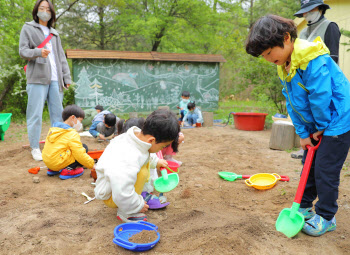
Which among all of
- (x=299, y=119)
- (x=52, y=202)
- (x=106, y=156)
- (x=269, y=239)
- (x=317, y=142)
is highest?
(x=299, y=119)

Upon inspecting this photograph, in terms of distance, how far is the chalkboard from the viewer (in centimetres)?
903

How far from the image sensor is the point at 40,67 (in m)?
3.82

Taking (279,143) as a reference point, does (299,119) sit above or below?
above

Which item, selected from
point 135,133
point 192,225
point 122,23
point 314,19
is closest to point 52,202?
point 135,133

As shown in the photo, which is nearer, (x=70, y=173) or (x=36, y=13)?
(x=70, y=173)

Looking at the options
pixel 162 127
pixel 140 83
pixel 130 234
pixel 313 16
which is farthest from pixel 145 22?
pixel 130 234

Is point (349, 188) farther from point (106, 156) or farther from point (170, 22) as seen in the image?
point (170, 22)

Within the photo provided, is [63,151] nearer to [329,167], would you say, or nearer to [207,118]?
[329,167]

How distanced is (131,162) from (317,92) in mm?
1221

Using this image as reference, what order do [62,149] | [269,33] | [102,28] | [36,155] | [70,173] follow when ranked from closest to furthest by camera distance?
[269,33]
[62,149]
[70,173]
[36,155]
[102,28]

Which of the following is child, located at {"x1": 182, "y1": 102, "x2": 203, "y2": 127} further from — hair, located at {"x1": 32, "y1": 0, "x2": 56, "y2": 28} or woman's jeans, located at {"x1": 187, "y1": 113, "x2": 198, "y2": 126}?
hair, located at {"x1": 32, "y1": 0, "x2": 56, "y2": 28}

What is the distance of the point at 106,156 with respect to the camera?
2.03 meters

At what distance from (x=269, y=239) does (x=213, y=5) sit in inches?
522

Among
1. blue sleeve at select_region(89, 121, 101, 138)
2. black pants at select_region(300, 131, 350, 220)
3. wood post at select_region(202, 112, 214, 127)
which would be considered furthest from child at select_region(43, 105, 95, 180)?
wood post at select_region(202, 112, 214, 127)
